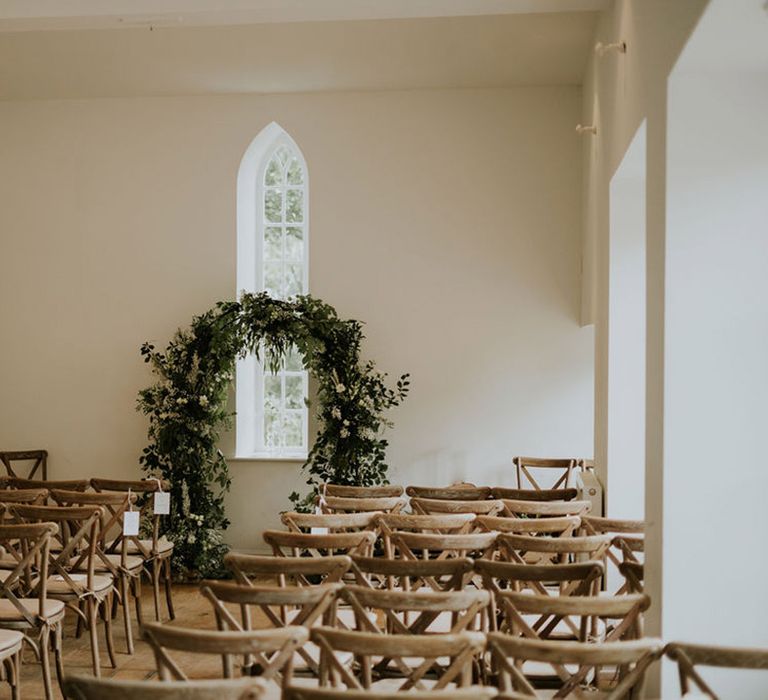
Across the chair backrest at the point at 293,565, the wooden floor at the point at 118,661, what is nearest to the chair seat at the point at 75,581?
A: the wooden floor at the point at 118,661

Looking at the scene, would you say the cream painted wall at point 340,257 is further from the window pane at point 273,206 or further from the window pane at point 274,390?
the window pane at point 274,390

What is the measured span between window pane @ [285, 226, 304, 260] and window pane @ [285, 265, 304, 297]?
106 millimetres

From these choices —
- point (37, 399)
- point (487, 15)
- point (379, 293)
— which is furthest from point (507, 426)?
point (37, 399)

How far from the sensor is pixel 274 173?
10367 mm

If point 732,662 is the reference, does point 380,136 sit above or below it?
above

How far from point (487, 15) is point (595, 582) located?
196 inches

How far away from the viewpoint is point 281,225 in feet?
34.1

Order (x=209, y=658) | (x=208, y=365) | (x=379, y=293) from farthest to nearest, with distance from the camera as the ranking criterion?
(x=379, y=293), (x=208, y=365), (x=209, y=658)

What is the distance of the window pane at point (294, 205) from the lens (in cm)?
1037

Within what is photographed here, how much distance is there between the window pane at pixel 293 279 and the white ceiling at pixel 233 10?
3109mm

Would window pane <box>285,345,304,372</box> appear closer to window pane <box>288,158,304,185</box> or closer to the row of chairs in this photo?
window pane <box>288,158,304,185</box>

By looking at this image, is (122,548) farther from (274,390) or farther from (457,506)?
(274,390)

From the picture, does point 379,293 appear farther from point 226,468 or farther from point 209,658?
point 209,658

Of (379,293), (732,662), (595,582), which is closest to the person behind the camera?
(732,662)
